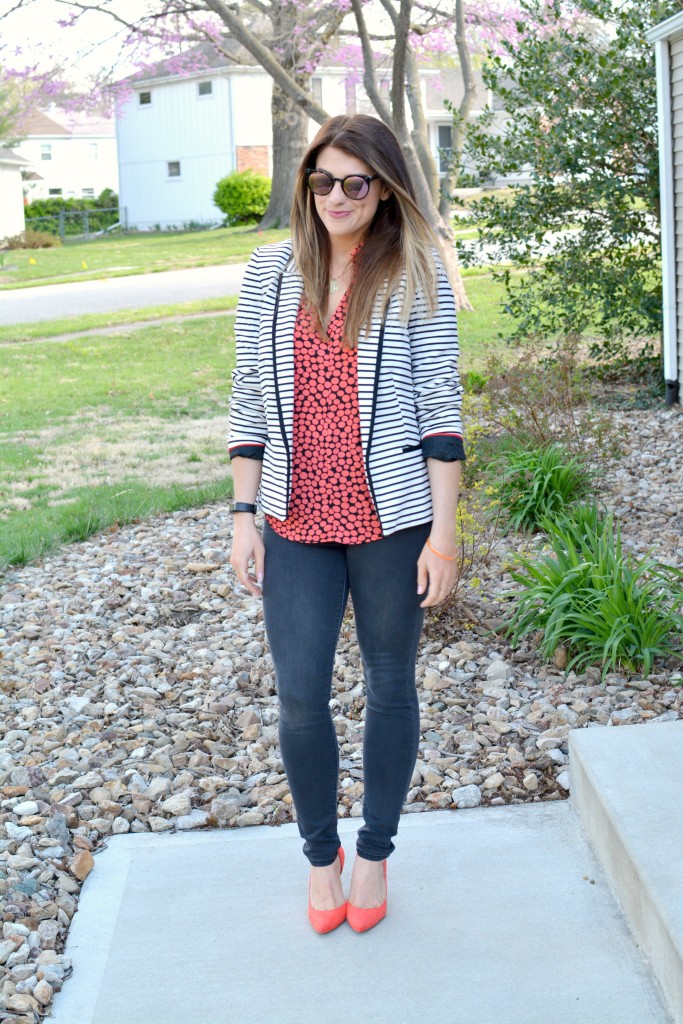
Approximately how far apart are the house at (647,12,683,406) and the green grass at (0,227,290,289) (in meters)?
14.5

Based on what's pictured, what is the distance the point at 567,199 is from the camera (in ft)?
26.8

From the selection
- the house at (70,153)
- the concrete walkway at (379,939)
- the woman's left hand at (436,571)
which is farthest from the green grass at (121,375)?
the house at (70,153)

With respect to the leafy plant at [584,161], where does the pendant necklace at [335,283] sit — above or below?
below

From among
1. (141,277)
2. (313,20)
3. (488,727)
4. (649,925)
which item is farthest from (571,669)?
(141,277)

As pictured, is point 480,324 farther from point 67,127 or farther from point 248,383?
point 67,127

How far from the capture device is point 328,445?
92.2 inches

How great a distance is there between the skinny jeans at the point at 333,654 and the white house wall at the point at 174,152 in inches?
1337

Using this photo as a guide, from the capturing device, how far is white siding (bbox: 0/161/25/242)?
1282 inches

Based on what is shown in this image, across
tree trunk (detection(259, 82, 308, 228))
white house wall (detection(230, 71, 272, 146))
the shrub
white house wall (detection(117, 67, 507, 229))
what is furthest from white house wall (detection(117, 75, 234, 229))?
tree trunk (detection(259, 82, 308, 228))

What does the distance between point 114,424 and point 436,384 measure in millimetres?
6779

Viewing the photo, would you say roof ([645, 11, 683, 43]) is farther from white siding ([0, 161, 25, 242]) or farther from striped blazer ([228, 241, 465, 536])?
white siding ([0, 161, 25, 242])

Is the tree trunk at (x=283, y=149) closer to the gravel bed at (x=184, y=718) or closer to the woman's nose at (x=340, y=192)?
the gravel bed at (x=184, y=718)

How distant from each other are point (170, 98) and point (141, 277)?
62.1ft

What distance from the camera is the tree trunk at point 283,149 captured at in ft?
82.7
